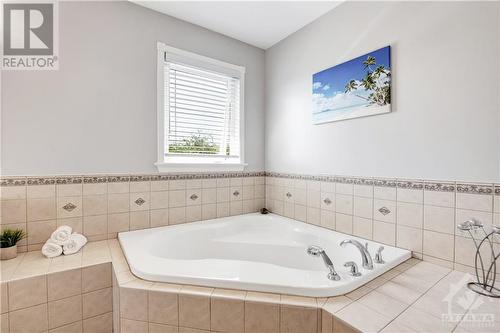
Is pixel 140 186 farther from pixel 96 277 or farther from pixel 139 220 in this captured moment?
pixel 96 277

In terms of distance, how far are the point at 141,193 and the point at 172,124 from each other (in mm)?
724

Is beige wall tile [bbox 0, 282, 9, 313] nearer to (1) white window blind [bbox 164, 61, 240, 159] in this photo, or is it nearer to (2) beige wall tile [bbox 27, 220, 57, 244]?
(2) beige wall tile [bbox 27, 220, 57, 244]

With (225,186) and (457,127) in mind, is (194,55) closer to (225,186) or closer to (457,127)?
(225,186)

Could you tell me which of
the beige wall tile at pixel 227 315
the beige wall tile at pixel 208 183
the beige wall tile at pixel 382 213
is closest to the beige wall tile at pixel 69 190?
the beige wall tile at pixel 208 183

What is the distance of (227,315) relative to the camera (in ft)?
3.72

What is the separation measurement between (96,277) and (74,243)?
1.30ft

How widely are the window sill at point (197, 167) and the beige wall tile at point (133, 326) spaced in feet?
4.18

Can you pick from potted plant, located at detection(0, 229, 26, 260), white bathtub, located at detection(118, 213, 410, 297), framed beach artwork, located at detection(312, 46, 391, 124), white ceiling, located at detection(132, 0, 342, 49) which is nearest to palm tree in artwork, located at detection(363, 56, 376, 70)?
framed beach artwork, located at detection(312, 46, 391, 124)

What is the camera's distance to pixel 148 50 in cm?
213

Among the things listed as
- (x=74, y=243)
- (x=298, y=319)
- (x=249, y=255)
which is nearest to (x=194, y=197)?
(x=249, y=255)

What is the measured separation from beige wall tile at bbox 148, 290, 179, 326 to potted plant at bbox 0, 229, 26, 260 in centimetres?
117

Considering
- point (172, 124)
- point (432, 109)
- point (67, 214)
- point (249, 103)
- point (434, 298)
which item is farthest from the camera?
point (249, 103)

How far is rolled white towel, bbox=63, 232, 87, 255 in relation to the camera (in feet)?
5.48

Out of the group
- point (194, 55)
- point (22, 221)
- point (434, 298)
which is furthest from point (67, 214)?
point (434, 298)
